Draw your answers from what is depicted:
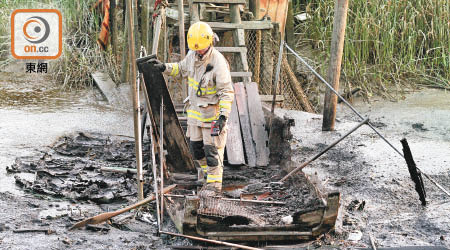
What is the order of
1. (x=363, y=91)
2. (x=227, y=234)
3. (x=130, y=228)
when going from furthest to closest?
(x=363, y=91), (x=130, y=228), (x=227, y=234)

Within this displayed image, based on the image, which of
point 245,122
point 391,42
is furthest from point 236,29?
point 391,42

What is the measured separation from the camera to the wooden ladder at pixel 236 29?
876 cm

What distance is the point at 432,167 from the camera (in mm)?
7426

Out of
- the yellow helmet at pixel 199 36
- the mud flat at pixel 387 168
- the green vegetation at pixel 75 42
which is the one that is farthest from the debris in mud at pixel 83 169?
the green vegetation at pixel 75 42

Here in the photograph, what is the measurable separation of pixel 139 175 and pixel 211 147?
125cm

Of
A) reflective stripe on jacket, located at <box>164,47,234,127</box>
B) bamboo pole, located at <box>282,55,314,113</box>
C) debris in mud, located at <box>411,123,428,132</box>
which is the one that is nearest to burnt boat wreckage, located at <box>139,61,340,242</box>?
reflective stripe on jacket, located at <box>164,47,234,127</box>

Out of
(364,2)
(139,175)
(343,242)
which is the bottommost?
(343,242)

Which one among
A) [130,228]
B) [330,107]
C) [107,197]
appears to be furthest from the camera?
[330,107]

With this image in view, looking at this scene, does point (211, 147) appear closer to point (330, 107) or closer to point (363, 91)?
point (330, 107)

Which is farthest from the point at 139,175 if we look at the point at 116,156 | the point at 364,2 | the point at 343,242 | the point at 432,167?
the point at 364,2

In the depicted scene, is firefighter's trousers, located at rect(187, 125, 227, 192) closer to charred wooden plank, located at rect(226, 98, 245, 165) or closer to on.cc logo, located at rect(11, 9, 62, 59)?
charred wooden plank, located at rect(226, 98, 245, 165)

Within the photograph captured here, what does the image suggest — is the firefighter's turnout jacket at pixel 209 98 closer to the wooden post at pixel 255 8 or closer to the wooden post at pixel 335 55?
the wooden post at pixel 335 55

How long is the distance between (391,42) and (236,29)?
3.52 meters

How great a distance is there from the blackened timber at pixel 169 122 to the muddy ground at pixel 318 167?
936 mm
